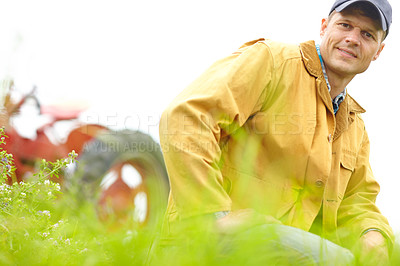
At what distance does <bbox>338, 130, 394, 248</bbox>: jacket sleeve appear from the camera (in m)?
2.60

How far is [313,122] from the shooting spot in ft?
7.86

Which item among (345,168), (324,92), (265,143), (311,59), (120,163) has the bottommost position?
(120,163)

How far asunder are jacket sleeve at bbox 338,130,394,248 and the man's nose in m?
0.54

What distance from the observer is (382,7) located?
268 cm

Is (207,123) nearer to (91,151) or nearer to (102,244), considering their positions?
(102,244)

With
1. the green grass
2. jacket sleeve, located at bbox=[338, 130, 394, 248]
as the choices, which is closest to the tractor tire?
jacket sleeve, located at bbox=[338, 130, 394, 248]

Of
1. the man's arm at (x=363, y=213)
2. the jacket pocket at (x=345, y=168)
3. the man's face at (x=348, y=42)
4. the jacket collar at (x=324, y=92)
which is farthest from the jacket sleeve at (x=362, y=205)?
the man's face at (x=348, y=42)

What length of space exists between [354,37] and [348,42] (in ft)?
0.18

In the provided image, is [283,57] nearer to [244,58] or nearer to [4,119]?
[244,58]

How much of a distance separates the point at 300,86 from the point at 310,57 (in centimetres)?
20

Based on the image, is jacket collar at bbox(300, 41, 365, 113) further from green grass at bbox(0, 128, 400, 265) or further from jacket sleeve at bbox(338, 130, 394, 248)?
green grass at bbox(0, 128, 400, 265)

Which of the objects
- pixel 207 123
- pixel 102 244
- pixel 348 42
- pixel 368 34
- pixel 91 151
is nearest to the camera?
pixel 102 244

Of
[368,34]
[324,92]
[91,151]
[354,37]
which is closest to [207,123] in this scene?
[324,92]

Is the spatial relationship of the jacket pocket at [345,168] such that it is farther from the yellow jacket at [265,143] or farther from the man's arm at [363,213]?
the man's arm at [363,213]
